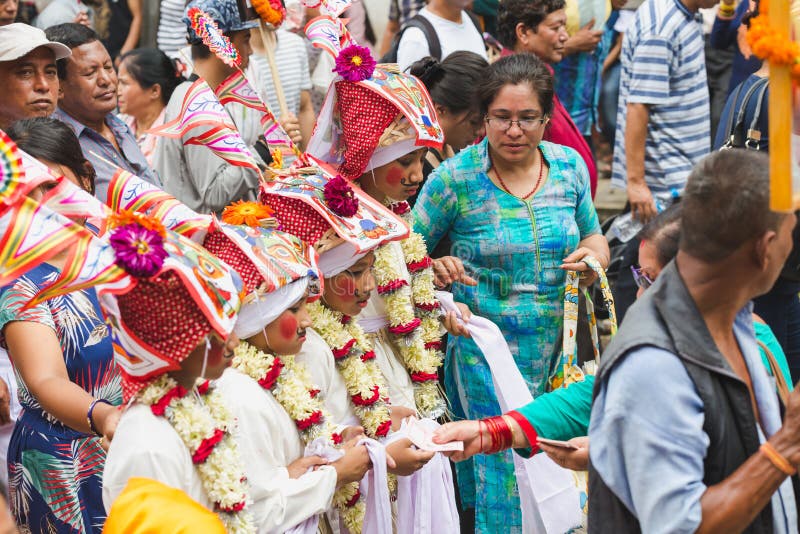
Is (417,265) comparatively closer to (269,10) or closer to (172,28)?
(269,10)

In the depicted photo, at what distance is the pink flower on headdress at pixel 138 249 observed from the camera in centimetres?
250

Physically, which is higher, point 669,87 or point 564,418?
point 669,87

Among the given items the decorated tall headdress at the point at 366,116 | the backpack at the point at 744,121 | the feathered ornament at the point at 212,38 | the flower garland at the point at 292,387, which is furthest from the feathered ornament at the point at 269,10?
the backpack at the point at 744,121

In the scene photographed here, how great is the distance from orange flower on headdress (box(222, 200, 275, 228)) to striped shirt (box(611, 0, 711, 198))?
359 centimetres

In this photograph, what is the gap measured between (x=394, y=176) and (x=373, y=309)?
58 cm

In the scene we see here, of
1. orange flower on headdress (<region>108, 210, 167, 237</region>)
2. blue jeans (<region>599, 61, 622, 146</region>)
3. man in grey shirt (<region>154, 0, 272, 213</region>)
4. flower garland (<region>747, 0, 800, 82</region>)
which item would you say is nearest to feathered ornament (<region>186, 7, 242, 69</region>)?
man in grey shirt (<region>154, 0, 272, 213</region>)

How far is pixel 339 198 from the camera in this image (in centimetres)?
363

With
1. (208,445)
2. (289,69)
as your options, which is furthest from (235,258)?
(289,69)

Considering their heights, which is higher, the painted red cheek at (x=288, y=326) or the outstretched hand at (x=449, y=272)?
the painted red cheek at (x=288, y=326)

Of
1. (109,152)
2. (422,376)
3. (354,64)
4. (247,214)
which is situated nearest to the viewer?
(247,214)

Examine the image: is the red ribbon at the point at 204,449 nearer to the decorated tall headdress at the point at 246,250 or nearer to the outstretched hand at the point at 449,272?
the decorated tall headdress at the point at 246,250

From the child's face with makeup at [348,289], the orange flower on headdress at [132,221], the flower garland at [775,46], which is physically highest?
the flower garland at [775,46]

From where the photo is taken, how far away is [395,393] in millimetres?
4031

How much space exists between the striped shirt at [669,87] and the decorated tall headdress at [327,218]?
10.5 feet
